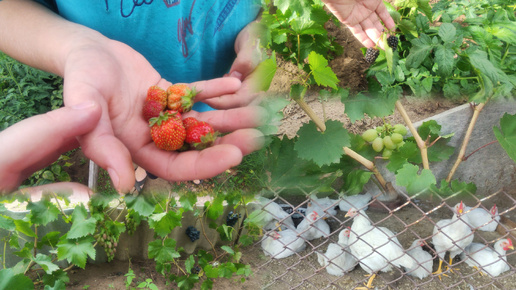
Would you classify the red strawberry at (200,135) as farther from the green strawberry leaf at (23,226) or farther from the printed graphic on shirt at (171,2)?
the green strawberry leaf at (23,226)

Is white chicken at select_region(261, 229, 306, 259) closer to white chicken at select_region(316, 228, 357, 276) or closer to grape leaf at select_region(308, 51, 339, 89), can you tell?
white chicken at select_region(316, 228, 357, 276)

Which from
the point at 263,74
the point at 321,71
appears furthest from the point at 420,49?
the point at 263,74

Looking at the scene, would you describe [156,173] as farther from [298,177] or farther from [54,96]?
[298,177]

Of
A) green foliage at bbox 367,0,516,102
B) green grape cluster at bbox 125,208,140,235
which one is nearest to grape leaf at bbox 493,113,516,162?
green foliage at bbox 367,0,516,102

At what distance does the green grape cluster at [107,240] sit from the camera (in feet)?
3.43

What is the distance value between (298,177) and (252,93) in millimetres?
458

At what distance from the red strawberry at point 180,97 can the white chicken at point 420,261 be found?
0.75 meters

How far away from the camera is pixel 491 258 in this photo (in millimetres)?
1119

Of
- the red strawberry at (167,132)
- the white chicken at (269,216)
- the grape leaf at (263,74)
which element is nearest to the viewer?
the red strawberry at (167,132)

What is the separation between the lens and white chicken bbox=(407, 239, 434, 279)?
110 cm

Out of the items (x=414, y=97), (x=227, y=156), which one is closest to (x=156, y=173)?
(x=227, y=156)

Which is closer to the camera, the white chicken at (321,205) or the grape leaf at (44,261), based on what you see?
the grape leaf at (44,261)

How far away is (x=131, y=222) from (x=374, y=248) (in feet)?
1.99

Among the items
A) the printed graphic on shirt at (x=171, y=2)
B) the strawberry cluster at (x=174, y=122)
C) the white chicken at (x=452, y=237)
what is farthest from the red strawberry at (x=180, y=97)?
the white chicken at (x=452, y=237)
